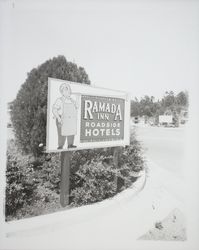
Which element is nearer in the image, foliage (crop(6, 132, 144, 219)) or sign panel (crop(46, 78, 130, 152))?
sign panel (crop(46, 78, 130, 152))

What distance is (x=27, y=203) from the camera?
12.7ft

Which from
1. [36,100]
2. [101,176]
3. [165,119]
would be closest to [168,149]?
[165,119]

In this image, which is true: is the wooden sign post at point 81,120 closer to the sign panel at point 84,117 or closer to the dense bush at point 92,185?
the sign panel at point 84,117

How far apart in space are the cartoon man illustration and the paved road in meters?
1.18

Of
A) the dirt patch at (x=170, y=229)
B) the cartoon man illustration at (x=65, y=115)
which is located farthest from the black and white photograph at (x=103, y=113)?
the cartoon man illustration at (x=65, y=115)

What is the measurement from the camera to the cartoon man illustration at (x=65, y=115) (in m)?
3.68

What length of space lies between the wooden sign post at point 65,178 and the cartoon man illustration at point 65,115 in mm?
163

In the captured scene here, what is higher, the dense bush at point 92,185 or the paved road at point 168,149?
the paved road at point 168,149

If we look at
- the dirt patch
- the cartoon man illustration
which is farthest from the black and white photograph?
the cartoon man illustration

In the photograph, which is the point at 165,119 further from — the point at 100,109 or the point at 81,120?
the point at 81,120

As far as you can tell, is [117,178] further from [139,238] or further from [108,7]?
[108,7]

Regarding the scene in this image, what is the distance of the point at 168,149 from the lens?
414 cm

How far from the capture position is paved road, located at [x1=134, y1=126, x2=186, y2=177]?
4.09 meters

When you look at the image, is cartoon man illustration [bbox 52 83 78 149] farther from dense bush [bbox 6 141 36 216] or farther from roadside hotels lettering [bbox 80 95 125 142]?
dense bush [bbox 6 141 36 216]
